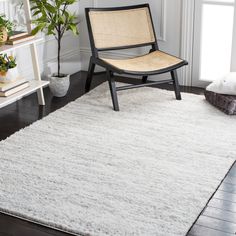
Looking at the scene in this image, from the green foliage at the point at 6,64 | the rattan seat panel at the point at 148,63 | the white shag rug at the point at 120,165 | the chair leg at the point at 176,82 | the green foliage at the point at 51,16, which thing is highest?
the green foliage at the point at 51,16

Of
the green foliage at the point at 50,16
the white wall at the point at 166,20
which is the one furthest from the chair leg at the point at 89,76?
the white wall at the point at 166,20

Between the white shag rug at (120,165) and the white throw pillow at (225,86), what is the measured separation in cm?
15

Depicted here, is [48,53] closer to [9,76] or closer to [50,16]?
[50,16]

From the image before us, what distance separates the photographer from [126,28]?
174 inches

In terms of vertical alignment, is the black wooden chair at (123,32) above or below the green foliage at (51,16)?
below

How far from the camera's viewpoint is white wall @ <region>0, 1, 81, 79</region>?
4.08 meters

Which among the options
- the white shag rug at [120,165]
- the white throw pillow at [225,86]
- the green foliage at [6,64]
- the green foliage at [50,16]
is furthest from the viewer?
the green foliage at [50,16]

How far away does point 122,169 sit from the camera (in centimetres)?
305

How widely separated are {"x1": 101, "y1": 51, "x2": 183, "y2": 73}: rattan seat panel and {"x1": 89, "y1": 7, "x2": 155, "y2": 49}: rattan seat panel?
25cm

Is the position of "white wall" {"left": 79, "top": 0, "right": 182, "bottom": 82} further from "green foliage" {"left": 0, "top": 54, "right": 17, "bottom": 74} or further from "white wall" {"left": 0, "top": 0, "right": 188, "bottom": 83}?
"green foliage" {"left": 0, "top": 54, "right": 17, "bottom": 74}

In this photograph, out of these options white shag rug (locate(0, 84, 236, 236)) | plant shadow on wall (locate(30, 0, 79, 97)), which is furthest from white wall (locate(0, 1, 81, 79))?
white shag rug (locate(0, 84, 236, 236))

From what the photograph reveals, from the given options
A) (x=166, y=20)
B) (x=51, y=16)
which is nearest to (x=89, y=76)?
(x=51, y=16)

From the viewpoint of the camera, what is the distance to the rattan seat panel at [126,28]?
4.35 meters

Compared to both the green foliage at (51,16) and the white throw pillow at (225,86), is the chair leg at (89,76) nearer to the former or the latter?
the green foliage at (51,16)
